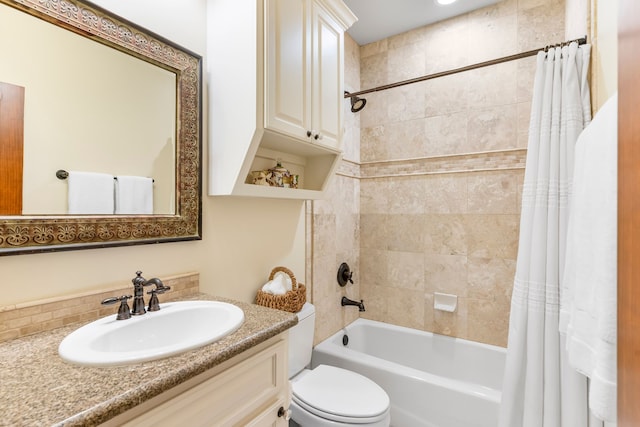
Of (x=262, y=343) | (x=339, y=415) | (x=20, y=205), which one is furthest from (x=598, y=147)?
(x=20, y=205)

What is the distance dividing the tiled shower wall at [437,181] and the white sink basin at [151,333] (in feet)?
3.39

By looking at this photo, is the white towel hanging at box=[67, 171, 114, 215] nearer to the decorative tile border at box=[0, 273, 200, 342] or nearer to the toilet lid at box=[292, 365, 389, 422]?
the decorative tile border at box=[0, 273, 200, 342]

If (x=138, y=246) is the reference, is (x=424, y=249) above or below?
below

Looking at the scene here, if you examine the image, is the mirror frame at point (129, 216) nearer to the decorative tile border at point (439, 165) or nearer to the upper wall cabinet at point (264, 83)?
the upper wall cabinet at point (264, 83)

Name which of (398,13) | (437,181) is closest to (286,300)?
(437,181)

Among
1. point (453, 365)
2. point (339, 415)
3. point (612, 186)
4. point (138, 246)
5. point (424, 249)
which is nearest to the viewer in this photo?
point (612, 186)

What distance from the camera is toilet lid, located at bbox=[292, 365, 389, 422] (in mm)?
1331

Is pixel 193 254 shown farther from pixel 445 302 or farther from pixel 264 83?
pixel 445 302

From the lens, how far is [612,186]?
65cm

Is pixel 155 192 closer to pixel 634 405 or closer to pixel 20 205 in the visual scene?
pixel 20 205

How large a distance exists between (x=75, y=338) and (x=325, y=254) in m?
1.56

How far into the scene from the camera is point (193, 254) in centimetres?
131

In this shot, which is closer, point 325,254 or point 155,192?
point 155,192

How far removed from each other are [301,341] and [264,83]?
1315 millimetres
